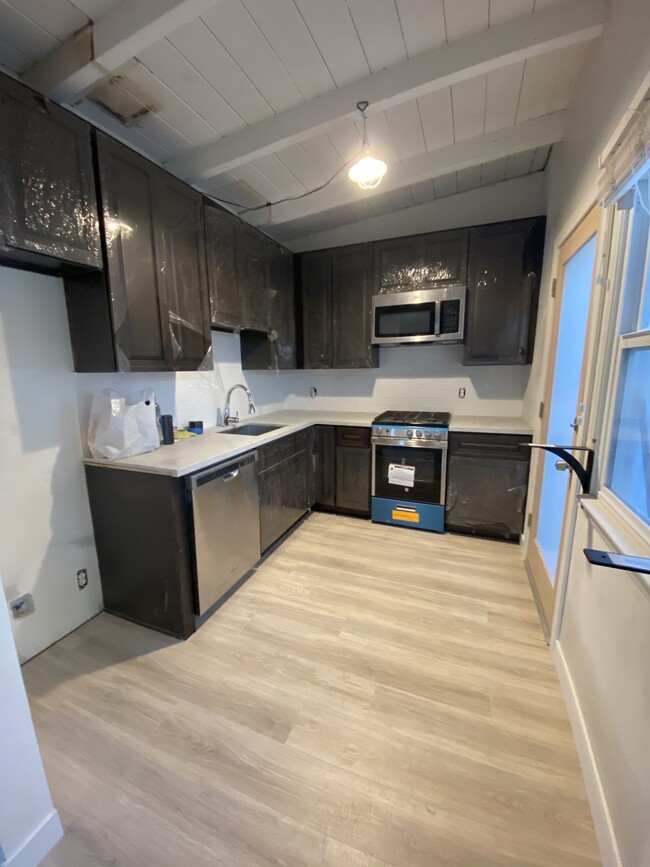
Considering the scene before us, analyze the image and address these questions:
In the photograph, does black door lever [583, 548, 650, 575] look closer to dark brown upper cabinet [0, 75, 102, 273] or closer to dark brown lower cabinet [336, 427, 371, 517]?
dark brown upper cabinet [0, 75, 102, 273]

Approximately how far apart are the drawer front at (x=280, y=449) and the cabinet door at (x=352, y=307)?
2.89 ft

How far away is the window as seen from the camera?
1103mm

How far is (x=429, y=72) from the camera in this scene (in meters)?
1.55

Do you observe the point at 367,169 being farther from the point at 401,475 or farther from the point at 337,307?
the point at 401,475

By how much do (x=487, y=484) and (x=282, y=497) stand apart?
5.34ft

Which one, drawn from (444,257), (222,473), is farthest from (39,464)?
(444,257)

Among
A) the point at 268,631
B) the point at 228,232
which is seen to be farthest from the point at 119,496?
the point at 228,232

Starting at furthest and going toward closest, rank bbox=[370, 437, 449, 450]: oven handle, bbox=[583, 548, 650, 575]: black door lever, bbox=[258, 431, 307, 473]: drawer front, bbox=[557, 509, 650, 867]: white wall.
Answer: bbox=[370, 437, 449, 450]: oven handle < bbox=[258, 431, 307, 473]: drawer front < bbox=[557, 509, 650, 867]: white wall < bbox=[583, 548, 650, 575]: black door lever

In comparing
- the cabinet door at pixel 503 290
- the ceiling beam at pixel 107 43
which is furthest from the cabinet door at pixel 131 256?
the cabinet door at pixel 503 290

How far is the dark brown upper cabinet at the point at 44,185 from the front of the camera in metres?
1.25

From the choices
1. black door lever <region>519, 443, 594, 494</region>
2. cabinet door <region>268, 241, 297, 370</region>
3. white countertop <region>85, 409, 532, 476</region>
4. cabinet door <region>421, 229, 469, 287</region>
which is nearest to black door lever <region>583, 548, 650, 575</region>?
black door lever <region>519, 443, 594, 494</region>

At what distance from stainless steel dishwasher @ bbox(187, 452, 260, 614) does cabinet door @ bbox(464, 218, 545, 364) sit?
209cm

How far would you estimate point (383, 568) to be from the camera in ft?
7.98

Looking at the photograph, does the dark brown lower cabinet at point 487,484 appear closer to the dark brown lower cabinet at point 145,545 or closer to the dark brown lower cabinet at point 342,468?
the dark brown lower cabinet at point 342,468
